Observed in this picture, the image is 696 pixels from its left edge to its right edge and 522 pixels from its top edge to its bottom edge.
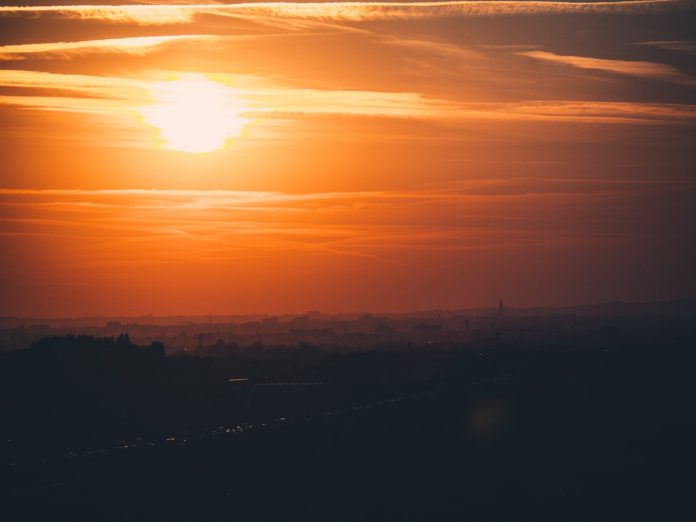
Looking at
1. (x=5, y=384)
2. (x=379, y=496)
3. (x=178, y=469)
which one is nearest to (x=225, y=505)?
(x=379, y=496)

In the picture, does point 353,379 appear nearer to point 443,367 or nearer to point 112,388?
point 443,367

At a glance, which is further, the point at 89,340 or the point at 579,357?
the point at 579,357

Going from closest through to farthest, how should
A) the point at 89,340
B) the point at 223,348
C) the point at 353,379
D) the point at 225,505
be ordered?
the point at 225,505 < the point at 89,340 < the point at 353,379 < the point at 223,348

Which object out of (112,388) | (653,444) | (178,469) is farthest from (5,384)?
(653,444)

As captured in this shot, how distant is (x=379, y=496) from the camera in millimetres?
30406

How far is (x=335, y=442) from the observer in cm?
4400

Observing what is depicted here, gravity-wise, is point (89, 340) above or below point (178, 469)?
above

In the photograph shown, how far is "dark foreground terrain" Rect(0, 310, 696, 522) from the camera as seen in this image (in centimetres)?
2972

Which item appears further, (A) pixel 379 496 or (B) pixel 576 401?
(B) pixel 576 401

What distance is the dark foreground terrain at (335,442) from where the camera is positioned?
29.7 m

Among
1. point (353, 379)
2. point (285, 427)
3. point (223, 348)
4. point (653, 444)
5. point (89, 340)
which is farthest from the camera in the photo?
point (223, 348)

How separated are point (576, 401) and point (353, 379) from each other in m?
31.1

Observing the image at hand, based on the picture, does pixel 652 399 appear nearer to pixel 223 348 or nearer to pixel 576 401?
pixel 576 401

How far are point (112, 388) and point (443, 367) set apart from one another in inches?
1804
